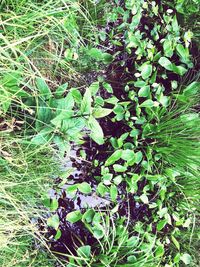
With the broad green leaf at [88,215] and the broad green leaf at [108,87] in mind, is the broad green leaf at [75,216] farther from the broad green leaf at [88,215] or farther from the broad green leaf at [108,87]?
the broad green leaf at [108,87]

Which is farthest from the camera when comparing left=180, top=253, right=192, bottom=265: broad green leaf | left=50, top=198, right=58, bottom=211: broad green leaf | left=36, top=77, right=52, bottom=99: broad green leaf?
left=180, top=253, right=192, bottom=265: broad green leaf

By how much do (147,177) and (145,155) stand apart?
71 mm

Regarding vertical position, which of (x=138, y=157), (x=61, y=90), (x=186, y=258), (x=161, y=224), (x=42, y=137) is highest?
(x=61, y=90)

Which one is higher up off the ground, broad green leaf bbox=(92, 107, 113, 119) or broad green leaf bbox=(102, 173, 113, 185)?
broad green leaf bbox=(92, 107, 113, 119)

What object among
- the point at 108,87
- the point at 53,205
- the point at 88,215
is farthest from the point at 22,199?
the point at 108,87

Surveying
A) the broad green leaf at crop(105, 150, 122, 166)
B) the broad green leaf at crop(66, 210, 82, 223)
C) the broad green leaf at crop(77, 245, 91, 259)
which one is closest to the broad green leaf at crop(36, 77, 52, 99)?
the broad green leaf at crop(105, 150, 122, 166)

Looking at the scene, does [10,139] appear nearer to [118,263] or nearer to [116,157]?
[116,157]

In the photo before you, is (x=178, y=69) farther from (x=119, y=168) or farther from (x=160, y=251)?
(x=160, y=251)

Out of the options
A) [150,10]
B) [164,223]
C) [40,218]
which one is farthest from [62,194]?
[150,10]

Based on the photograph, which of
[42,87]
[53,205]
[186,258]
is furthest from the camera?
[186,258]

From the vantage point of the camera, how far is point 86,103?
134cm

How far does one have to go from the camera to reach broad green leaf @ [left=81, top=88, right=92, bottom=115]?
134 centimetres

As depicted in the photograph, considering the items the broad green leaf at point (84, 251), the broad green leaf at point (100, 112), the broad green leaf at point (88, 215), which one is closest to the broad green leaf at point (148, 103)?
the broad green leaf at point (100, 112)

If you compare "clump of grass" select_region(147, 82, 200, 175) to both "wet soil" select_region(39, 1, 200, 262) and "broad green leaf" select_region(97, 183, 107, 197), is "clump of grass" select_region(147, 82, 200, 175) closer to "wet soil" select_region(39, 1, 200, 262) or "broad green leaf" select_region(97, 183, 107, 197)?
"wet soil" select_region(39, 1, 200, 262)
